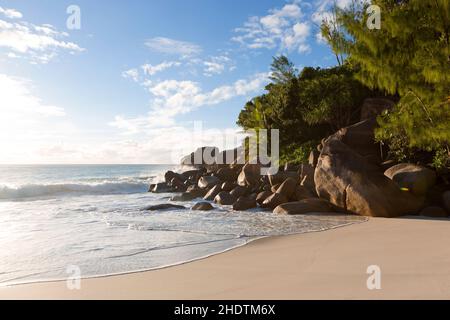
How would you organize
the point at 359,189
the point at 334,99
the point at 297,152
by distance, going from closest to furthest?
the point at 359,189
the point at 334,99
the point at 297,152

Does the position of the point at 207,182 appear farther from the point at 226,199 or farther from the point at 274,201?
the point at 274,201

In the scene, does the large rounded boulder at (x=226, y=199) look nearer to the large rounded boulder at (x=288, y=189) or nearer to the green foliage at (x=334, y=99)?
the large rounded boulder at (x=288, y=189)

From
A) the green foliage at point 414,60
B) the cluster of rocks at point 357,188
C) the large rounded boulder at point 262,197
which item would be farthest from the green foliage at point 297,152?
the green foliage at point 414,60

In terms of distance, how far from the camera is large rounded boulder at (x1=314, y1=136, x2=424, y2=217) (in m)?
10.9

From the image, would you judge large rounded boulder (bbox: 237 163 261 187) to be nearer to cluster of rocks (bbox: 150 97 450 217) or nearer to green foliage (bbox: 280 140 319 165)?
green foliage (bbox: 280 140 319 165)

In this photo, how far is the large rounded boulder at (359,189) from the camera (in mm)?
10906

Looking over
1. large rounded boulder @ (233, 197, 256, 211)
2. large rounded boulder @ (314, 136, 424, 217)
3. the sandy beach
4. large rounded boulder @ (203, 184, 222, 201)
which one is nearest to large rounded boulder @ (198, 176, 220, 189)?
large rounded boulder @ (203, 184, 222, 201)

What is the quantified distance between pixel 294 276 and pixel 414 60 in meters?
8.06

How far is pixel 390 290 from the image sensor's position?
3852 mm

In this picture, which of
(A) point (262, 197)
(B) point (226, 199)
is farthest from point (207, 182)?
(A) point (262, 197)

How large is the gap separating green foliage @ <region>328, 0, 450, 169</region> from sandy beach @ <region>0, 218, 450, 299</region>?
471cm

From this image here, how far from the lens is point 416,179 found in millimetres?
11773

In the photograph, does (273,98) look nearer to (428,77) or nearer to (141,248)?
(428,77)

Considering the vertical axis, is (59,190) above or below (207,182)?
below
